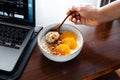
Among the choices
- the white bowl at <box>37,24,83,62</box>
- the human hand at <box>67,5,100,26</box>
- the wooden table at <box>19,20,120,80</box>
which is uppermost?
the human hand at <box>67,5,100,26</box>

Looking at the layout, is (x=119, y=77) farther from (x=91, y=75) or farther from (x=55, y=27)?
(x=55, y=27)

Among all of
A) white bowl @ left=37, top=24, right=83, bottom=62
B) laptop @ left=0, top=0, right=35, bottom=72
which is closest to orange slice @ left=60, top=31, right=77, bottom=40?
white bowl @ left=37, top=24, right=83, bottom=62

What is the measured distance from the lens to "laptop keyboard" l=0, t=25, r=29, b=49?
84 centimetres

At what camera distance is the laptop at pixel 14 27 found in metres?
0.81

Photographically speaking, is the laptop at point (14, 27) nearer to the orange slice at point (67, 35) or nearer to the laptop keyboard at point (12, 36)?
the laptop keyboard at point (12, 36)

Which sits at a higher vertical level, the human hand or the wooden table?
the human hand

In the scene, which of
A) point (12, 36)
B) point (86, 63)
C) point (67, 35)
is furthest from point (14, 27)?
point (86, 63)

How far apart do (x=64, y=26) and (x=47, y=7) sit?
26cm

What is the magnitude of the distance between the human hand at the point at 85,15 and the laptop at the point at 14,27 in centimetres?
19

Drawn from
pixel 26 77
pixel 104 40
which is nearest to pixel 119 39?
pixel 104 40

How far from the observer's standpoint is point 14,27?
891 millimetres

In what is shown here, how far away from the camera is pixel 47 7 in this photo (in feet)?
3.67

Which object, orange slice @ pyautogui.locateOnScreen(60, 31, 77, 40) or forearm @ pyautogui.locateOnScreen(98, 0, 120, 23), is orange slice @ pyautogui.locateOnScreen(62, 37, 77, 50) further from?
forearm @ pyautogui.locateOnScreen(98, 0, 120, 23)

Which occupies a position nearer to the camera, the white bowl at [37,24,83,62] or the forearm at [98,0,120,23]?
the white bowl at [37,24,83,62]
